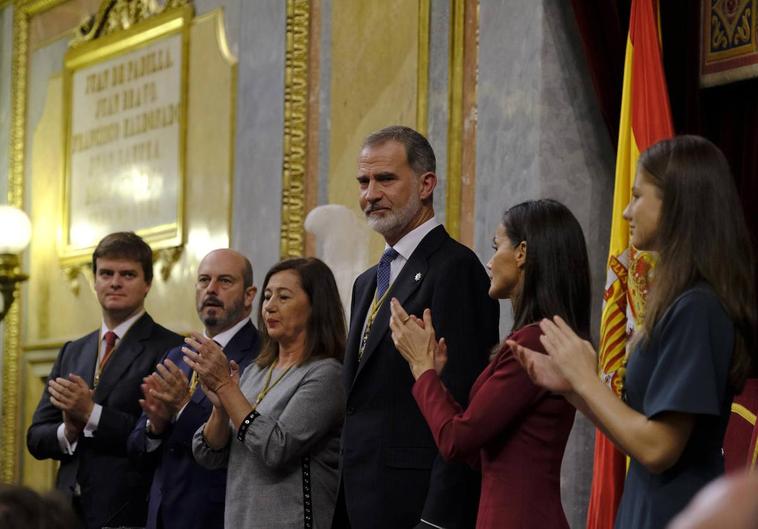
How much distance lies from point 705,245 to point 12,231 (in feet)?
20.3

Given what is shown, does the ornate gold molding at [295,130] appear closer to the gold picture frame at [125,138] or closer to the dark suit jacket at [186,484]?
the gold picture frame at [125,138]

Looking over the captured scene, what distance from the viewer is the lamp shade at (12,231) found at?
815 cm

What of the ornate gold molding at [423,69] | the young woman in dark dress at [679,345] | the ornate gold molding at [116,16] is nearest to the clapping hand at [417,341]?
the young woman in dark dress at [679,345]

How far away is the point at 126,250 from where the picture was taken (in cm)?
546

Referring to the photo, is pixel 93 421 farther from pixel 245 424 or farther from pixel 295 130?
pixel 295 130

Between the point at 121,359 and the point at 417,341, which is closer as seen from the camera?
the point at 417,341

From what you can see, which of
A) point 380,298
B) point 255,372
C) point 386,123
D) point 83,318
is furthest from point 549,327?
point 83,318

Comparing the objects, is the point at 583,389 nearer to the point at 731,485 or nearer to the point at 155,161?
the point at 731,485

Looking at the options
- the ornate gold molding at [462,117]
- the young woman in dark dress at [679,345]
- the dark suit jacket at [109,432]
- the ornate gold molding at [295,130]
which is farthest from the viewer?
the ornate gold molding at [295,130]

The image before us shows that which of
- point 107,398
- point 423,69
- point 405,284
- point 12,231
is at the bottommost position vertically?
point 107,398

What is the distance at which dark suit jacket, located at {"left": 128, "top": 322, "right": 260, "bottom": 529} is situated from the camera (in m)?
4.50

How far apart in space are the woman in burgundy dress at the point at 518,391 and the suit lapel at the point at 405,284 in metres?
0.37

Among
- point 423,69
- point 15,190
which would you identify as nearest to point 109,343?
point 423,69

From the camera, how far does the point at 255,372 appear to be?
448cm
